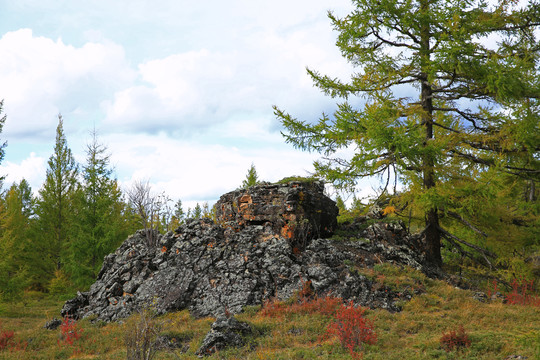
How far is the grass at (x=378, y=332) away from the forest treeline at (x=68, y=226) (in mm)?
6101

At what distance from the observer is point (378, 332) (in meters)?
9.83

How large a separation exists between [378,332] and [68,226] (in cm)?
2357

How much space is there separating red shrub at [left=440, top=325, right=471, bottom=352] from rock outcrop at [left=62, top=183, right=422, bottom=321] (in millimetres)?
3264

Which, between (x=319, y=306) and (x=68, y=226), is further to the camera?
(x=68, y=226)

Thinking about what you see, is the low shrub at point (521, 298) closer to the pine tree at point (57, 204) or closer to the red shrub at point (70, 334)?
the red shrub at point (70, 334)

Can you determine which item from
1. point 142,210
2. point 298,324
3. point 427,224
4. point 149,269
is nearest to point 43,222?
point 142,210

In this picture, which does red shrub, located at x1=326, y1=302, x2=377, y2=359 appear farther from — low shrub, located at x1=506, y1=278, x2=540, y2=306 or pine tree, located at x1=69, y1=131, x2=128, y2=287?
pine tree, located at x1=69, y1=131, x2=128, y2=287

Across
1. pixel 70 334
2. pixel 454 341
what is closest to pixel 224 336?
pixel 454 341

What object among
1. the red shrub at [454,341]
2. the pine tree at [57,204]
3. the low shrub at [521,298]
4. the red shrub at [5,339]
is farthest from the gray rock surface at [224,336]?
the pine tree at [57,204]

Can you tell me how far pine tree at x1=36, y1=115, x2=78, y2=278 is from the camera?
2569 centimetres

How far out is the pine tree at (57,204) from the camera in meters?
25.7

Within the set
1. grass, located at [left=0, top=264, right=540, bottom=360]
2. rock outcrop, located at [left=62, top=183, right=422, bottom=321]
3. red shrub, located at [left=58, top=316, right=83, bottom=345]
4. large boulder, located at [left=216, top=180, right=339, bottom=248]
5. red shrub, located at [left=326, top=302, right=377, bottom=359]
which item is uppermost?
large boulder, located at [left=216, top=180, right=339, bottom=248]

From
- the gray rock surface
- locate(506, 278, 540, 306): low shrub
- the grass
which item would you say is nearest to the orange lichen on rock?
the grass

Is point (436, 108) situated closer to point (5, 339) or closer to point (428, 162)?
point (428, 162)
